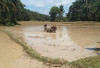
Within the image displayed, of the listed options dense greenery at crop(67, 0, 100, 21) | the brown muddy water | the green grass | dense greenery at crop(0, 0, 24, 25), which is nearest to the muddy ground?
the brown muddy water

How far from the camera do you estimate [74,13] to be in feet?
205

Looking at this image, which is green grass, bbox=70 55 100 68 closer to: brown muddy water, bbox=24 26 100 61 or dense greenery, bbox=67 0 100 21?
brown muddy water, bbox=24 26 100 61

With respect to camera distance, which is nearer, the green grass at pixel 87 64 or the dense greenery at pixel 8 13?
the green grass at pixel 87 64

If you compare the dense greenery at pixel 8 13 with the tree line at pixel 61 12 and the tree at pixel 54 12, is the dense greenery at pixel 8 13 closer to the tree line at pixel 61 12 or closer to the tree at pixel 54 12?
the tree line at pixel 61 12

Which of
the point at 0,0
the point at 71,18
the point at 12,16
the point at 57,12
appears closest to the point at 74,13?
the point at 71,18

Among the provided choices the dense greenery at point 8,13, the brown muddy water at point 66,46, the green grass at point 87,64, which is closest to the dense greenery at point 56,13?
the dense greenery at point 8,13

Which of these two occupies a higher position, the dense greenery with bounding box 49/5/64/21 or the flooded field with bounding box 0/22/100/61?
the dense greenery with bounding box 49/5/64/21

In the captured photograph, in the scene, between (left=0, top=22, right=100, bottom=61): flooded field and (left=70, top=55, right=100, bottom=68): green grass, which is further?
(left=0, top=22, right=100, bottom=61): flooded field

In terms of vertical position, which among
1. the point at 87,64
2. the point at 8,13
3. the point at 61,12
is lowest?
the point at 87,64

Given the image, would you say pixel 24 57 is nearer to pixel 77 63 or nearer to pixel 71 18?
pixel 77 63

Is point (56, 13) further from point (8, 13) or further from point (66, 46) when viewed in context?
point (66, 46)

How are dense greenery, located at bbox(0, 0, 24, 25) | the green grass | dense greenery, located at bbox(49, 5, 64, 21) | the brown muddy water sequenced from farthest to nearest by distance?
dense greenery, located at bbox(49, 5, 64, 21), dense greenery, located at bbox(0, 0, 24, 25), the brown muddy water, the green grass

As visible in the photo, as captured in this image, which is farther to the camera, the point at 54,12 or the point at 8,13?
the point at 54,12

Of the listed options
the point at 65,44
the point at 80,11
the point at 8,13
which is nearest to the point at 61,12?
the point at 80,11
